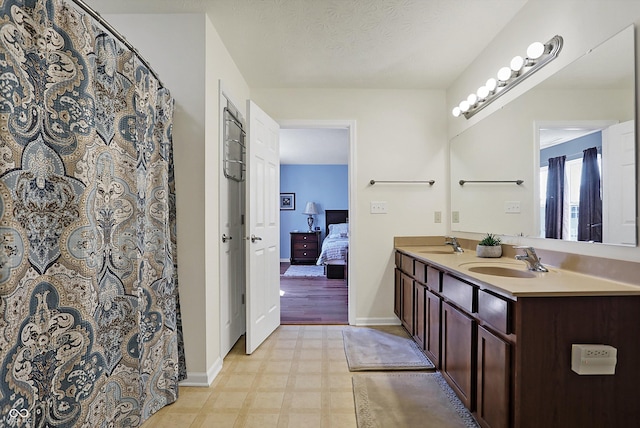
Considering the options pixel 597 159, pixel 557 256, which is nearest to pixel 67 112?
pixel 597 159

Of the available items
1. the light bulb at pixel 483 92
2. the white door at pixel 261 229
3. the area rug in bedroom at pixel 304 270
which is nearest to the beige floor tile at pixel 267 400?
the white door at pixel 261 229

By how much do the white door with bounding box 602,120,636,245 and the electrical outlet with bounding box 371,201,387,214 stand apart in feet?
6.06

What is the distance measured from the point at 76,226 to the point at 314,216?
6.35m

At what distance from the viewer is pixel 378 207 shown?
124 inches

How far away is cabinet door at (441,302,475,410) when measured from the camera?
5.11ft

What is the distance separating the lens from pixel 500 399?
4.21ft

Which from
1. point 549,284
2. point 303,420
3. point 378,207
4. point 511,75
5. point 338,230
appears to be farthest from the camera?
point 338,230

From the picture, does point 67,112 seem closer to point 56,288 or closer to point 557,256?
point 56,288

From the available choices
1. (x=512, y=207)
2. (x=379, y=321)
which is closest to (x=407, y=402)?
(x=379, y=321)

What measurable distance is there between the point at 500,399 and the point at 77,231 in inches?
72.4

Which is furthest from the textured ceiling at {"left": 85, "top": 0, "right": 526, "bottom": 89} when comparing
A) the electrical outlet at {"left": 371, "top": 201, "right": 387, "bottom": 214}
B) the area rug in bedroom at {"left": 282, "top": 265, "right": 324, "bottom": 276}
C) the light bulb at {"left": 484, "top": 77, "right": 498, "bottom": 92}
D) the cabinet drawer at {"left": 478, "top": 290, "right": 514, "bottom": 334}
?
the area rug in bedroom at {"left": 282, "top": 265, "right": 324, "bottom": 276}

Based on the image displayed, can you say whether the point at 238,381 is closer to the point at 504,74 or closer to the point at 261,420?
the point at 261,420

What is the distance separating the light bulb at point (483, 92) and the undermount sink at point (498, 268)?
1271 millimetres

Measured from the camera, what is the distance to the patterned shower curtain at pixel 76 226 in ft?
3.33
